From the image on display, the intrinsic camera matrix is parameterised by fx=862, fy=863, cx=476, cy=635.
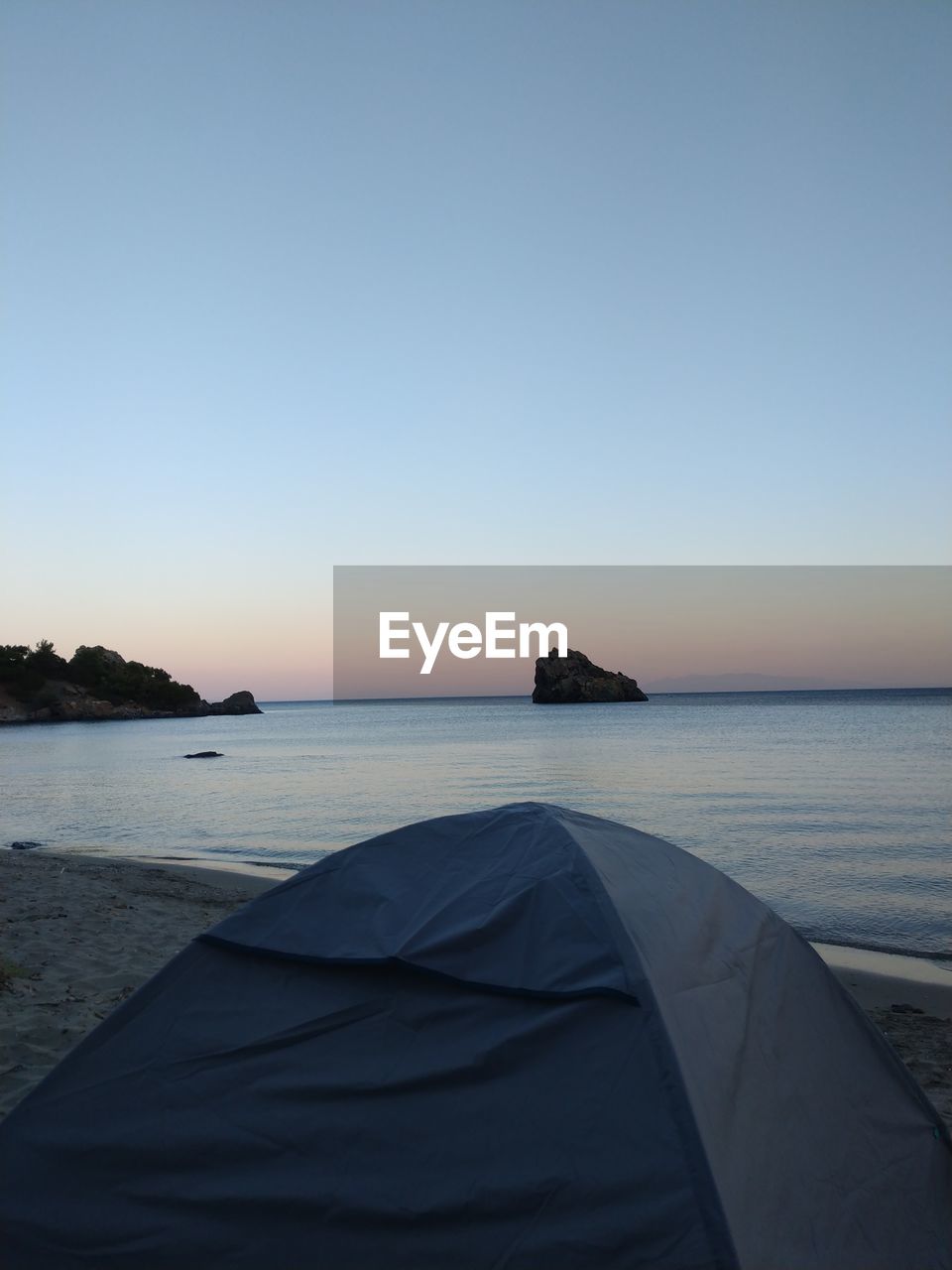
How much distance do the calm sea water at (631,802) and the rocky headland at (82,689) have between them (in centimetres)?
6299

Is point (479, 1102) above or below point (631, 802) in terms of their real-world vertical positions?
above

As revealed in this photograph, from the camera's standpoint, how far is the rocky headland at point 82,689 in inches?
4296

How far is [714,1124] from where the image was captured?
2.98 metres

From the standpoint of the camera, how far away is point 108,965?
8234mm

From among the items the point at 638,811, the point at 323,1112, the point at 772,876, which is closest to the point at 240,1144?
the point at 323,1112

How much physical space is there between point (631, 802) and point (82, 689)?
109 meters

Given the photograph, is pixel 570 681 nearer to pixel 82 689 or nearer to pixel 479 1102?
pixel 82 689

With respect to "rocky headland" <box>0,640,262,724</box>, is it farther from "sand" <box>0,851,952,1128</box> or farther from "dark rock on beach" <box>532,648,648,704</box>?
"sand" <box>0,851,952,1128</box>

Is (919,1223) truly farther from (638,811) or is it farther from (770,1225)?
(638,811)

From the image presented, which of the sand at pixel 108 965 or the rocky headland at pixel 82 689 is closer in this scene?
the sand at pixel 108 965

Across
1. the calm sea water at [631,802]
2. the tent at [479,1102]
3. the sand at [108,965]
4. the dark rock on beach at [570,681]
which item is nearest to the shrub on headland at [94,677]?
the dark rock on beach at [570,681]

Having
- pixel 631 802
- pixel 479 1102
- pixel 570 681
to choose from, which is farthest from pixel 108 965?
pixel 570 681

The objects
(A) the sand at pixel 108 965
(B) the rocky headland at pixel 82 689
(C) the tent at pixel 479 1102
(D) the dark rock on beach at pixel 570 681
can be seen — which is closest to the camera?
(C) the tent at pixel 479 1102

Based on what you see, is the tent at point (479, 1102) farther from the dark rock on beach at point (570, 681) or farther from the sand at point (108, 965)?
the dark rock on beach at point (570, 681)
